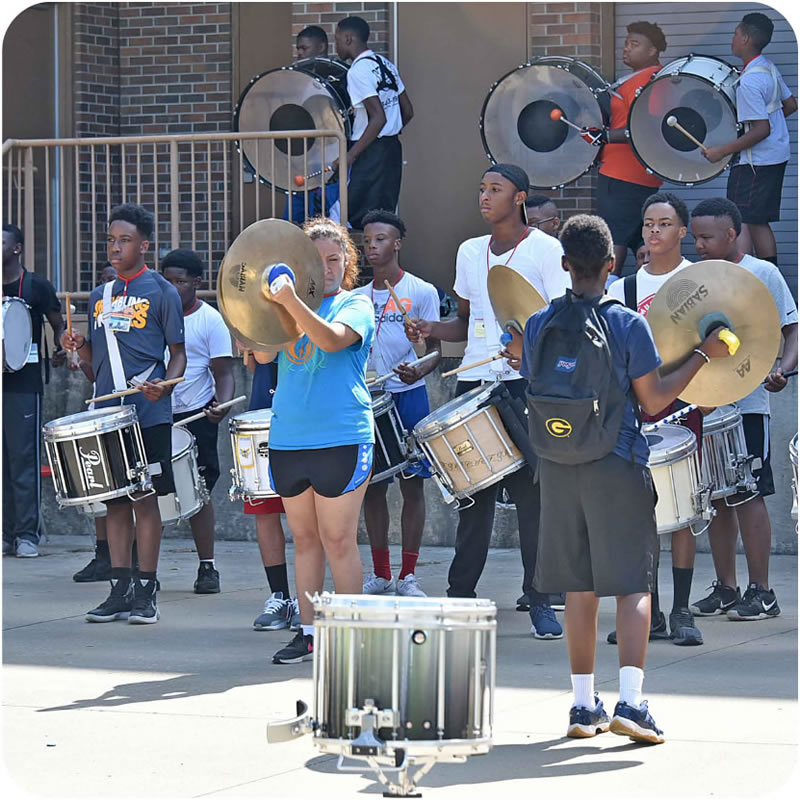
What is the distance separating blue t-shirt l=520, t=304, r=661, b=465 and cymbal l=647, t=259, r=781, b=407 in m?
0.31

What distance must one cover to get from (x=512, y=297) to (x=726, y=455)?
5.37 feet

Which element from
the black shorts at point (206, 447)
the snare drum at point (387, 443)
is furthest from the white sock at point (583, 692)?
the black shorts at point (206, 447)

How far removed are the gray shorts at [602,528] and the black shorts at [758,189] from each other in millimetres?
4951

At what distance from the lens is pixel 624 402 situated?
5.18m

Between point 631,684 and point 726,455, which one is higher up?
point 726,455

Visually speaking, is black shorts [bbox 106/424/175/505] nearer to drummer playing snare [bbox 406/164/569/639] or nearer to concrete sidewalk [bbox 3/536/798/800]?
concrete sidewalk [bbox 3/536/798/800]

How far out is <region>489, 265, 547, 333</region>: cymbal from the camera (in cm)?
609

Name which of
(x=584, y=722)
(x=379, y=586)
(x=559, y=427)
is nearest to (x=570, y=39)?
(x=379, y=586)

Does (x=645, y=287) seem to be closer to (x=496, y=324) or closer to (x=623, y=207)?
(x=496, y=324)

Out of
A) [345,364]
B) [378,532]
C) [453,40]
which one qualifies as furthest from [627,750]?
[453,40]

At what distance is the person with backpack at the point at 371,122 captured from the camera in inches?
418

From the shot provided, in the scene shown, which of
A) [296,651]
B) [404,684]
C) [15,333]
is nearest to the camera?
[404,684]

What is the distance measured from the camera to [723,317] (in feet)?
18.1

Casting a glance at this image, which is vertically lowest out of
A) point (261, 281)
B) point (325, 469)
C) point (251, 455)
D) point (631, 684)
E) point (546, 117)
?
point (631, 684)
